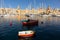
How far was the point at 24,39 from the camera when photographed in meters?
44.2

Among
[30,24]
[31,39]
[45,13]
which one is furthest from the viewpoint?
[45,13]

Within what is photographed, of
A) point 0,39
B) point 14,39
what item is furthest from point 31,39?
point 0,39

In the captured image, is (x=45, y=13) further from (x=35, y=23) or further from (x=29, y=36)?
(x=29, y=36)

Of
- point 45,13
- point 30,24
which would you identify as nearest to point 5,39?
point 30,24

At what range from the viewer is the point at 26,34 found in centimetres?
4553

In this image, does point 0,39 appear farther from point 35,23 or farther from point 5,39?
point 35,23

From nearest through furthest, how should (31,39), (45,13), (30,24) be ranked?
1. (31,39)
2. (30,24)
3. (45,13)

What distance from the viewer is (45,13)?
198 metres

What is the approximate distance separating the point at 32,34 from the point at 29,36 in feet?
3.64

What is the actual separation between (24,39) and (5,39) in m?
5.50

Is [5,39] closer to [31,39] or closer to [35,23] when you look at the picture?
Answer: [31,39]

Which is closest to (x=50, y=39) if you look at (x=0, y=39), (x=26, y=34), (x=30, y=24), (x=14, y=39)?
(x=26, y=34)

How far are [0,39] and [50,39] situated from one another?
14.0m

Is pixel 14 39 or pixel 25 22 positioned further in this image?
pixel 25 22
